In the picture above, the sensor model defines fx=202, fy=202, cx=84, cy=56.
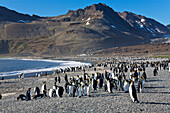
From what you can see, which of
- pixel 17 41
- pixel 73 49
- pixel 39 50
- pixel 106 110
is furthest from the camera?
pixel 17 41

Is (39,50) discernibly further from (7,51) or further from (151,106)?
(151,106)

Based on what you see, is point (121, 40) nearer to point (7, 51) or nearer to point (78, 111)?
point (7, 51)

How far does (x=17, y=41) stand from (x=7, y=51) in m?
10.5

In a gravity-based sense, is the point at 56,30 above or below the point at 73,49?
above

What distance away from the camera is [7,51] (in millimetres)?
141000

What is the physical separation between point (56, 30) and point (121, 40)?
5421 centimetres

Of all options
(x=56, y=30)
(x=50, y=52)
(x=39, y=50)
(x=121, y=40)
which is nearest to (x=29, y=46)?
(x=39, y=50)

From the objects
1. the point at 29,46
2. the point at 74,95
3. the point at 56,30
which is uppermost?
the point at 56,30

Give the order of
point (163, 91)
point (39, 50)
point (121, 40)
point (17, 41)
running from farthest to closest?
point (17, 41)
point (121, 40)
point (39, 50)
point (163, 91)

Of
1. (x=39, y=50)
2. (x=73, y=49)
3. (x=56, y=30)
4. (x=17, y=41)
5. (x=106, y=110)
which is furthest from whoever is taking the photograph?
(x=56, y=30)

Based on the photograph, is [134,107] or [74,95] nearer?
[134,107]

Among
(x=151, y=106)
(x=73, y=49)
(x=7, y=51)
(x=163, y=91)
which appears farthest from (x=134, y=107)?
(x=7, y=51)

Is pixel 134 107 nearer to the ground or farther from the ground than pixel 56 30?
nearer to the ground

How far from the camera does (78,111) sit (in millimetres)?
9289
